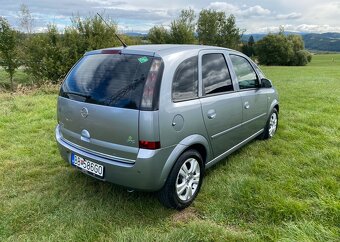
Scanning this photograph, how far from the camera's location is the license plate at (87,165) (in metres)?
2.94

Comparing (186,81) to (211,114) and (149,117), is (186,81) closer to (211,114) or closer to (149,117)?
(211,114)

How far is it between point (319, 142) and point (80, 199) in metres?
3.99

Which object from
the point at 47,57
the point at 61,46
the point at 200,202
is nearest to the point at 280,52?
the point at 61,46

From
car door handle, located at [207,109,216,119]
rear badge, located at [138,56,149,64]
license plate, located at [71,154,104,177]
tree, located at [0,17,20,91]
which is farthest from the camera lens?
tree, located at [0,17,20,91]

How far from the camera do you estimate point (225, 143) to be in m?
3.75

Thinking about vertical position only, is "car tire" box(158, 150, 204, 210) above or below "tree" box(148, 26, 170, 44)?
below

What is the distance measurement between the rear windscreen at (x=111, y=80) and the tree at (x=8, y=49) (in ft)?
50.5

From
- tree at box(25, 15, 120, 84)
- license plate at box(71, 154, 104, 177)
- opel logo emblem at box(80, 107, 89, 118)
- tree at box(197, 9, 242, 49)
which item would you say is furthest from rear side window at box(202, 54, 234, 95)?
tree at box(197, 9, 242, 49)

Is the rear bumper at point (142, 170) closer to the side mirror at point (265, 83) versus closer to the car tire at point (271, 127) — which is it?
the side mirror at point (265, 83)

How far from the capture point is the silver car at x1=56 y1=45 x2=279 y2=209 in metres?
2.67

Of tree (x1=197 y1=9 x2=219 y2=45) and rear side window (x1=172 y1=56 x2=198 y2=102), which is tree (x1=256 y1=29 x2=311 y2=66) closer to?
tree (x1=197 y1=9 x2=219 y2=45)

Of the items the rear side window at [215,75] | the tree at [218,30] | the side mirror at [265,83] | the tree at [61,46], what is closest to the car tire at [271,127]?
the side mirror at [265,83]

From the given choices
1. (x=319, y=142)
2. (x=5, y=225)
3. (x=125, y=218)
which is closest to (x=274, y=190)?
(x=125, y=218)

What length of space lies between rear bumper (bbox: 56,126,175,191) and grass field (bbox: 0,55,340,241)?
0.40m
